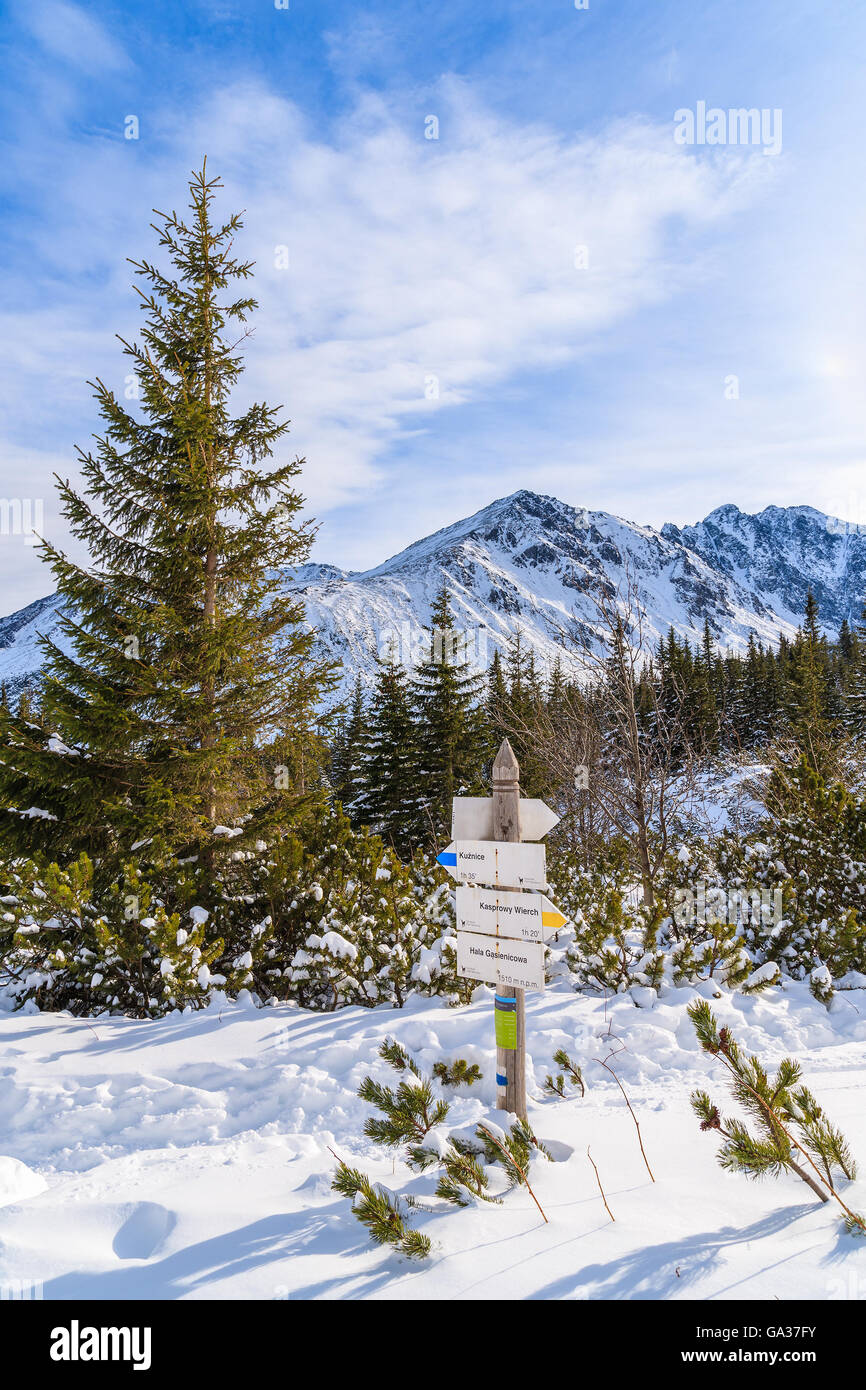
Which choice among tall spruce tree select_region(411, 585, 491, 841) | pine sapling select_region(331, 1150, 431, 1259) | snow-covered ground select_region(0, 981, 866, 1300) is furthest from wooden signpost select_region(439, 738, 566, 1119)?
tall spruce tree select_region(411, 585, 491, 841)

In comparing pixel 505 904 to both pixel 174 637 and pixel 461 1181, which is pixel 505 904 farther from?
pixel 174 637

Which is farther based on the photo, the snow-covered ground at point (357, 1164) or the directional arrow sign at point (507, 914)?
the directional arrow sign at point (507, 914)

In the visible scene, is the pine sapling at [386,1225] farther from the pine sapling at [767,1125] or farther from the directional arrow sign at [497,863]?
the directional arrow sign at [497,863]

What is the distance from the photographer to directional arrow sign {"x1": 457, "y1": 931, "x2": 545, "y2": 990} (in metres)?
3.41

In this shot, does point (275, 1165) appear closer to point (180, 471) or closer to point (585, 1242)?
point (585, 1242)

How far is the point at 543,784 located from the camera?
25.1 meters

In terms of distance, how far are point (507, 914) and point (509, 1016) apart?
22.9 inches

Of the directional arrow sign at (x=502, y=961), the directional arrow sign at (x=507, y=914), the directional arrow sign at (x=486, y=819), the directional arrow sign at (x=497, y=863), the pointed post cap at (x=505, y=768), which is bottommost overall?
the directional arrow sign at (x=502, y=961)

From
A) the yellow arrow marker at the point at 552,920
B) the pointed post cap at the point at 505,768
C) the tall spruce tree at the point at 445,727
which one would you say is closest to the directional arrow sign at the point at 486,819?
the pointed post cap at the point at 505,768

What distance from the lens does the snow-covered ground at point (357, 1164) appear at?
2.43m

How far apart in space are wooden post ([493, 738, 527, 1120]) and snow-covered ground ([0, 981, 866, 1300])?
0.47 ft

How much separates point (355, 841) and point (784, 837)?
230 inches

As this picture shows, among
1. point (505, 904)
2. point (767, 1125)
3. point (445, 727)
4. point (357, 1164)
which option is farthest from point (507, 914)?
point (445, 727)

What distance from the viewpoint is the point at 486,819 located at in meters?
3.81
